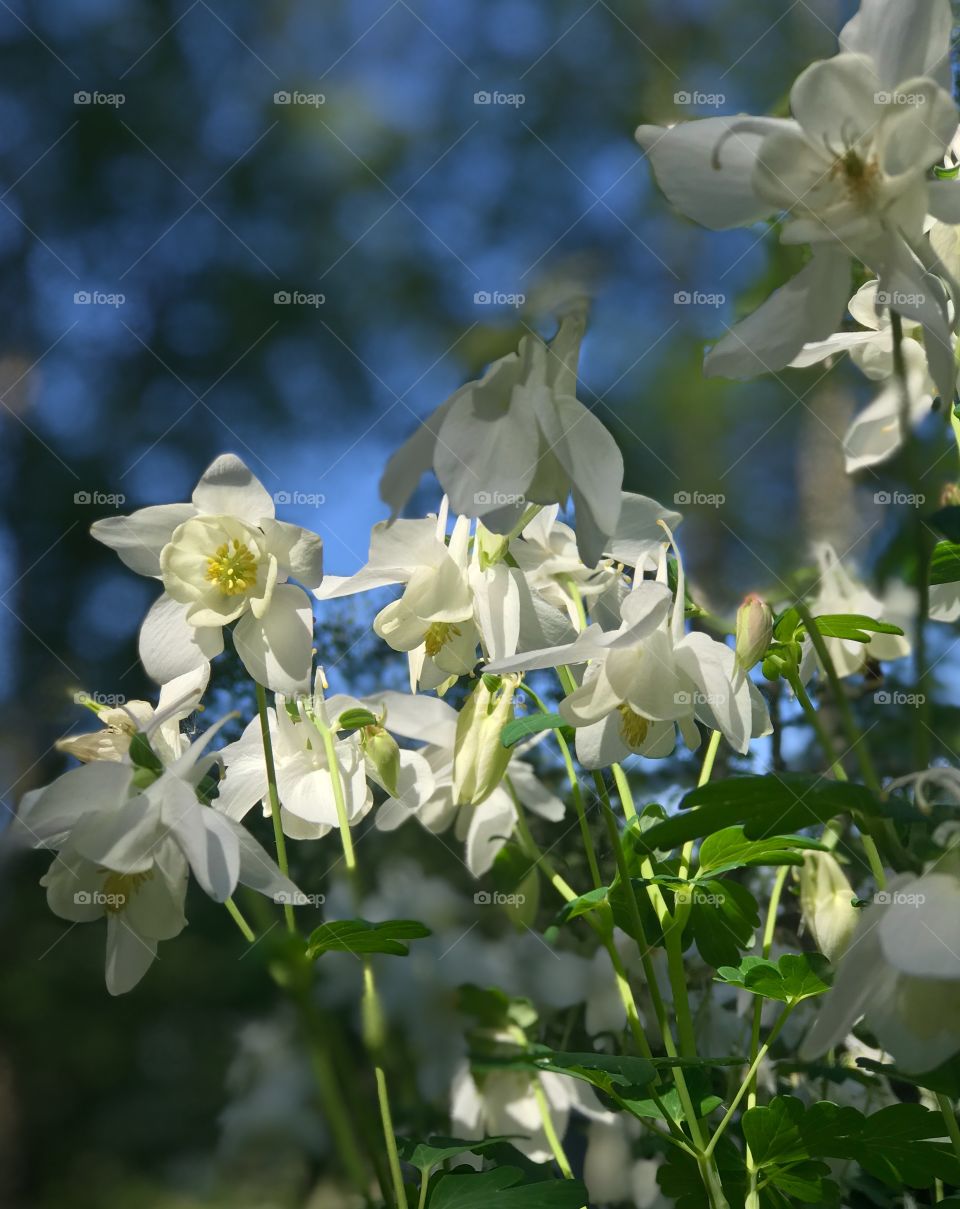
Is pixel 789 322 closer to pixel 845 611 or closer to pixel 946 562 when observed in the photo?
pixel 946 562

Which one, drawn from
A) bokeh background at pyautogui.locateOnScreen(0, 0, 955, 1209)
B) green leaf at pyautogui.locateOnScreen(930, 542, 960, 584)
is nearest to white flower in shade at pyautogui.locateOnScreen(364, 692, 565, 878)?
green leaf at pyautogui.locateOnScreen(930, 542, 960, 584)

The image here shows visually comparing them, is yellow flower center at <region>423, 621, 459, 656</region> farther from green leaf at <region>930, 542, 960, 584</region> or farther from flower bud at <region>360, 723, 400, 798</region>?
green leaf at <region>930, 542, 960, 584</region>

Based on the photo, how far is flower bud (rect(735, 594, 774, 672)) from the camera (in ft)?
2.11

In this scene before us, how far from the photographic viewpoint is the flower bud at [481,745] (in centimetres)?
72

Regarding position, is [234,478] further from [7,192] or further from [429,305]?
[7,192]

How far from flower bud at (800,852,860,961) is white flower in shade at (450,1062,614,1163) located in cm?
33

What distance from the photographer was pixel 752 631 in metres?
0.65

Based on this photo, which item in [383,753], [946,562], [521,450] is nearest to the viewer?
[521,450]

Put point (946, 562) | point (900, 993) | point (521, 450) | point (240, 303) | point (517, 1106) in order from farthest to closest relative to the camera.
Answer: point (240, 303)
point (517, 1106)
point (946, 562)
point (521, 450)
point (900, 993)

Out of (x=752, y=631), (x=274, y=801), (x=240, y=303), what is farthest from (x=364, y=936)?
(x=240, y=303)

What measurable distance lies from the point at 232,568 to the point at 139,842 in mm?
228

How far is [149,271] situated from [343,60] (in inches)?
34.4

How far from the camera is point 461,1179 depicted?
68 centimetres

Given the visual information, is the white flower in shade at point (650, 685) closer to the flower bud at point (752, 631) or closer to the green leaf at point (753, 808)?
the flower bud at point (752, 631)
